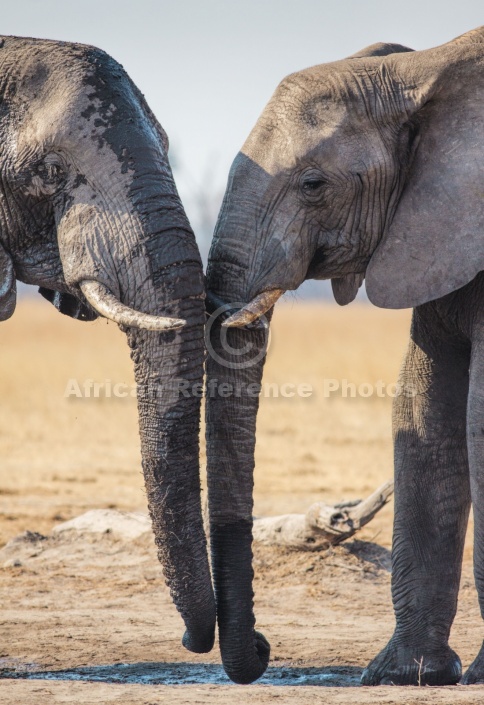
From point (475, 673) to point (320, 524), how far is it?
2.05 m

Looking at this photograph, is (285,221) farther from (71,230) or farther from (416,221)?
(71,230)

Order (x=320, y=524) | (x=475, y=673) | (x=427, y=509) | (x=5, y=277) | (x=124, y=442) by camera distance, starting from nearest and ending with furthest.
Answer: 1. (x=5, y=277)
2. (x=475, y=673)
3. (x=427, y=509)
4. (x=320, y=524)
5. (x=124, y=442)

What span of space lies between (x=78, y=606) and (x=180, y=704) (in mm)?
2547

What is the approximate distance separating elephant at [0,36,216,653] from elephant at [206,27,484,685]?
0.18 metres

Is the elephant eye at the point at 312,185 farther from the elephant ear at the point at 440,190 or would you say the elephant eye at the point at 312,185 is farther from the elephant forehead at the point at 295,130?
the elephant ear at the point at 440,190

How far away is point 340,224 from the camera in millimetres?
5055

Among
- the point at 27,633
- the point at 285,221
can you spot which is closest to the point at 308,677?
the point at 27,633

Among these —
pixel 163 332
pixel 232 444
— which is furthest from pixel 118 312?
pixel 232 444

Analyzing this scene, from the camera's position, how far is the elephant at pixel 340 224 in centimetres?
489

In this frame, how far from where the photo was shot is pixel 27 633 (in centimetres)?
644

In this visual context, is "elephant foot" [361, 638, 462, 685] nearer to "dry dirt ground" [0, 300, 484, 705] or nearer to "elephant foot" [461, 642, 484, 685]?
"dry dirt ground" [0, 300, 484, 705]

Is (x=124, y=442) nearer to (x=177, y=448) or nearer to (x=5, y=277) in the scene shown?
(x=5, y=277)

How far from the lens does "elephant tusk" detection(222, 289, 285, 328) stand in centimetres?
473

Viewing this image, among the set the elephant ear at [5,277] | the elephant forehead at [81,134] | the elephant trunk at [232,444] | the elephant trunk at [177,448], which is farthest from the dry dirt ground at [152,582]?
the elephant forehead at [81,134]
